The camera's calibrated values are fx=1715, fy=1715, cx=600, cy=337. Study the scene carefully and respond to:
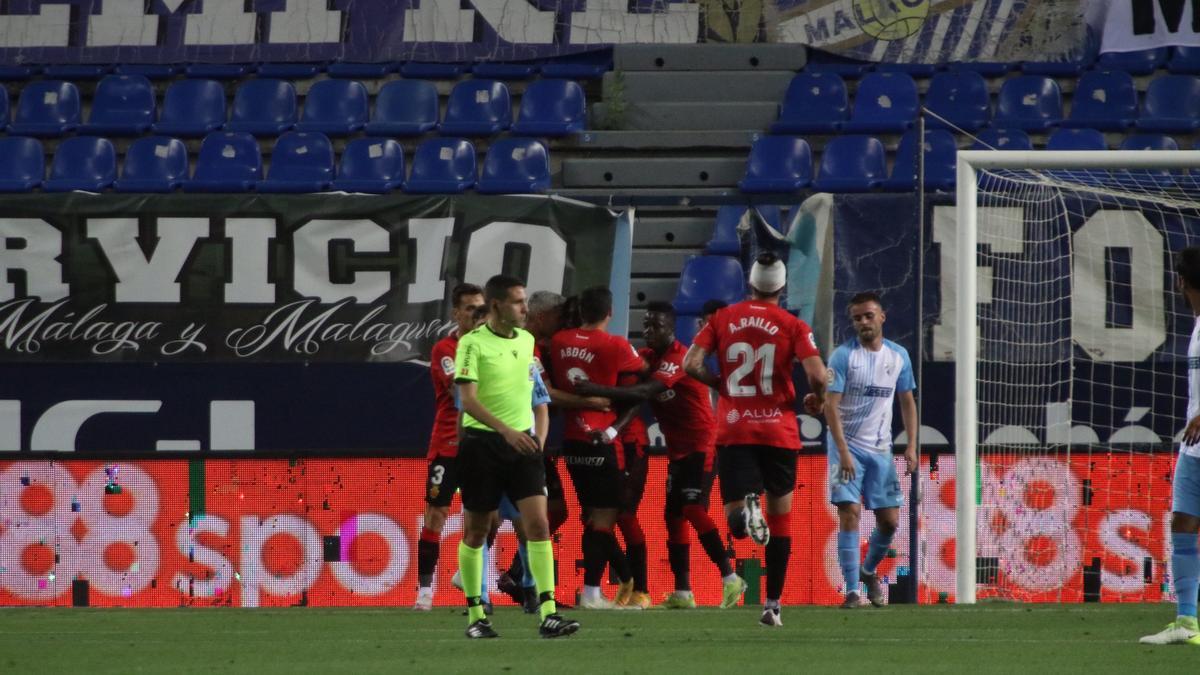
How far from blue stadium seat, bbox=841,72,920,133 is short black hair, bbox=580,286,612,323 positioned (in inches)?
234

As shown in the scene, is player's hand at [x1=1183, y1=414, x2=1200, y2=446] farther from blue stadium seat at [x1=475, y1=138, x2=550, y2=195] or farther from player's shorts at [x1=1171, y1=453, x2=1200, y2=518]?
blue stadium seat at [x1=475, y1=138, x2=550, y2=195]

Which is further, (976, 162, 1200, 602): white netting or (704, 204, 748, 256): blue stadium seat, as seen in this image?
(704, 204, 748, 256): blue stadium seat

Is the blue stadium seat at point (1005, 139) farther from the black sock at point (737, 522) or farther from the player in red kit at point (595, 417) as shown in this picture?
the black sock at point (737, 522)

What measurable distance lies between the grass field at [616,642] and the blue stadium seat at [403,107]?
21.7ft

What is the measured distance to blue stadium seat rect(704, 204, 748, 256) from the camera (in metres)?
13.6

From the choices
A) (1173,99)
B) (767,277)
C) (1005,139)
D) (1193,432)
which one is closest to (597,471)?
(767,277)

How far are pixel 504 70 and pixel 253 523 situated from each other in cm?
689

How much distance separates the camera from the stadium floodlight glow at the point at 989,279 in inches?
400

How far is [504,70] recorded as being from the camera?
16281 mm

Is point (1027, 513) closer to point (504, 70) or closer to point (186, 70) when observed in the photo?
point (504, 70)

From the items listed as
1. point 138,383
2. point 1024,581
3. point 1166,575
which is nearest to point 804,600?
point 1024,581

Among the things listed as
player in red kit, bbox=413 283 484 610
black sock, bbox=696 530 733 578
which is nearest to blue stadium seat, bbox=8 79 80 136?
player in red kit, bbox=413 283 484 610

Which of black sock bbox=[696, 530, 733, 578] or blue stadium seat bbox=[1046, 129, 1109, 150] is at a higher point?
blue stadium seat bbox=[1046, 129, 1109, 150]

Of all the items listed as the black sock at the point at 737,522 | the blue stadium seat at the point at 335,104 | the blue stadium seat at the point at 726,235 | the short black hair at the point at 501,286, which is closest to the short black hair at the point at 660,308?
the black sock at the point at 737,522
